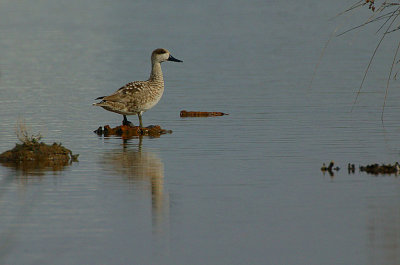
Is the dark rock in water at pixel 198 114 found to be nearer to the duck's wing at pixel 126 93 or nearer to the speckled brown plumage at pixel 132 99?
the speckled brown plumage at pixel 132 99

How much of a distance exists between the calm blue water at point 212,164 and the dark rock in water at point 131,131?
24 cm

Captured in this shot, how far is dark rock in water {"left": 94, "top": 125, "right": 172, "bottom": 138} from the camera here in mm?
17266

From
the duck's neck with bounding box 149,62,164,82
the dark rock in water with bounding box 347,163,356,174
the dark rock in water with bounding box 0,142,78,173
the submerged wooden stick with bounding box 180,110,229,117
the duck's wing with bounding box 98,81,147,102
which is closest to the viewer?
the dark rock in water with bounding box 347,163,356,174

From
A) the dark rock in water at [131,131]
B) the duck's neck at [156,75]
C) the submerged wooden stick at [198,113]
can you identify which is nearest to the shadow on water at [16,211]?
the dark rock in water at [131,131]

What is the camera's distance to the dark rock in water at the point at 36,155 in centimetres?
1389

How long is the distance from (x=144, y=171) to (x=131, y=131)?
4.32m

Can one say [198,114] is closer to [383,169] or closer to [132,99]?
[132,99]

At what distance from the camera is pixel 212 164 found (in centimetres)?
1355

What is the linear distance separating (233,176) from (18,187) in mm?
2802

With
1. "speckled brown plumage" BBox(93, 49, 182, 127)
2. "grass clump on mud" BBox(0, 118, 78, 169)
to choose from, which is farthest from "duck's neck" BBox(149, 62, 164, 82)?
"grass clump on mud" BBox(0, 118, 78, 169)

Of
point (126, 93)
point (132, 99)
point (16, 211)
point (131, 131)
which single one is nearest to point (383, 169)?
point (16, 211)

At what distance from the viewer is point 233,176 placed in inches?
494

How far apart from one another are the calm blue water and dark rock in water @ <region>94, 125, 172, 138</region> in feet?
0.79

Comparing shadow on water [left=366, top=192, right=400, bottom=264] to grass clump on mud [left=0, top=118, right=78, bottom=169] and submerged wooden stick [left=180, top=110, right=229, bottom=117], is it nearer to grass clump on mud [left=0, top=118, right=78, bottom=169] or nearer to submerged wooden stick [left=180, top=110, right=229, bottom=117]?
grass clump on mud [left=0, top=118, right=78, bottom=169]
